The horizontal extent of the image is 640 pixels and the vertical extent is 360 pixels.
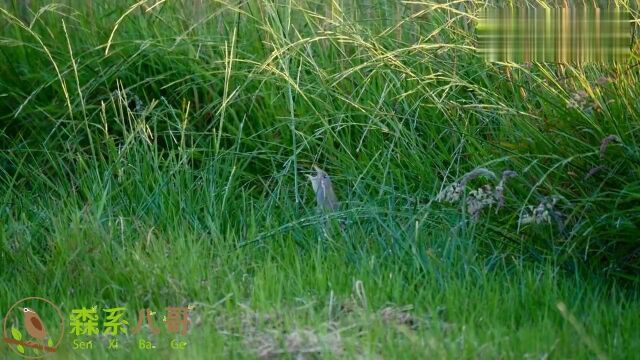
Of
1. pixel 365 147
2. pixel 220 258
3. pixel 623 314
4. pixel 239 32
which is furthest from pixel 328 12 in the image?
pixel 623 314

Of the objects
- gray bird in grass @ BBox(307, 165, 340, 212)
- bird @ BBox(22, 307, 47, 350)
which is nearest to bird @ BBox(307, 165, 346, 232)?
gray bird in grass @ BBox(307, 165, 340, 212)

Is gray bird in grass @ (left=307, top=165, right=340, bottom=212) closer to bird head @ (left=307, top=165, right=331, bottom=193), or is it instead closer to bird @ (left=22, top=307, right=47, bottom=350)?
bird head @ (left=307, top=165, right=331, bottom=193)

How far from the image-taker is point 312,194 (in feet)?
16.5

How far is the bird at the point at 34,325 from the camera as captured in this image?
356 cm

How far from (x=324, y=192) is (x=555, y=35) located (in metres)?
1.20

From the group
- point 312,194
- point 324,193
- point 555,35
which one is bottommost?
point 312,194

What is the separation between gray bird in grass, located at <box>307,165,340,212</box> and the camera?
4.62 meters

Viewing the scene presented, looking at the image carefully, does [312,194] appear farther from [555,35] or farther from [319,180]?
[555,35]

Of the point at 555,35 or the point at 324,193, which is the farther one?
the point at 555,35

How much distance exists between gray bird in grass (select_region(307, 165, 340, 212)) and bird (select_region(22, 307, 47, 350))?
4.48 ft

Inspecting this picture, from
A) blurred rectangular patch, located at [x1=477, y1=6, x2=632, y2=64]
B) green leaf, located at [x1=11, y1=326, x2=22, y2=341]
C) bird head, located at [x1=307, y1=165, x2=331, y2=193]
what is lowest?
green leaf, located at [x1=11, y1=326, x2=22, y2=341]

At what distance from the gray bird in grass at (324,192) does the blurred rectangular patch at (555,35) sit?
0.89 meters

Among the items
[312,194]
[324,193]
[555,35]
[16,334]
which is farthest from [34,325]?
[555,35]

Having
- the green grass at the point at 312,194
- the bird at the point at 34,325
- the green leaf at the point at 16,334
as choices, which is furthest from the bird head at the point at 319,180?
the green leaf at the point at 16,334
